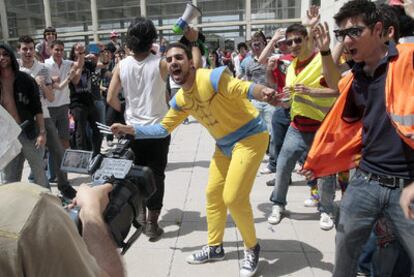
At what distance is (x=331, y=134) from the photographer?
7.76ft

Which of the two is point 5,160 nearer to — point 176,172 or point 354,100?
point 354,100

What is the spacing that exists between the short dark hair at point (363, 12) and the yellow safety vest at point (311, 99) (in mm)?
1422

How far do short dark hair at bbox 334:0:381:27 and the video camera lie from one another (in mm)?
1422

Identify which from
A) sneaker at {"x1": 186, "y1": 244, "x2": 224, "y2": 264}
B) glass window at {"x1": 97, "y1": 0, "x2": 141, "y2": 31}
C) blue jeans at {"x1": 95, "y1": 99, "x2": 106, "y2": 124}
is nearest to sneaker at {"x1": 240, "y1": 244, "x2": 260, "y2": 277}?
sneaker at {"x1": 186, "y1": 244, "x2": 224, "y2": 264}

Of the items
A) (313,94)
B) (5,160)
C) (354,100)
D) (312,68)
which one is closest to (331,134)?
(354,100)

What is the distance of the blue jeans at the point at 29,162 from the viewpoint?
4.28 metres

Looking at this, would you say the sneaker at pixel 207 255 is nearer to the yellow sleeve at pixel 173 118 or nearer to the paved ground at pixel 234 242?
the paved ground at pixel 234 242

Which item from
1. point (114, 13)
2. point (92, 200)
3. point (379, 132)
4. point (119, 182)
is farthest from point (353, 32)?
point (114, 13)

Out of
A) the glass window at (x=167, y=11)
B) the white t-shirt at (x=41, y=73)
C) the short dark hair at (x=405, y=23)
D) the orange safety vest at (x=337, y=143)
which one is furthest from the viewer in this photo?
the glass window at (x=167, y=11)

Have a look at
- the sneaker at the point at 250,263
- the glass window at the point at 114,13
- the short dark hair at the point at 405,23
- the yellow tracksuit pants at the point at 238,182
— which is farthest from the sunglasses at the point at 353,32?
the glass window at the point at 114,13

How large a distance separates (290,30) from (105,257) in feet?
10.8

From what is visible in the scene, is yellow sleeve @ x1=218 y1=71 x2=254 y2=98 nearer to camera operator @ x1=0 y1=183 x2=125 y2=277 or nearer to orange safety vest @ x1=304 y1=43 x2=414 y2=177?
orange safety vest @ x1=304 y1=43 x2=414 y2=177

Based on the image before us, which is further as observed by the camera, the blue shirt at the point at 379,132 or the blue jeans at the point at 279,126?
the blue jeans at the point at 279,126

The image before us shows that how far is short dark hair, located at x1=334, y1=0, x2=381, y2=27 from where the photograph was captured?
209 centimetres
